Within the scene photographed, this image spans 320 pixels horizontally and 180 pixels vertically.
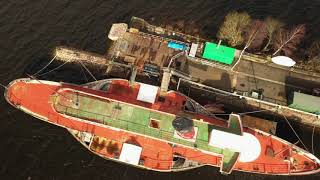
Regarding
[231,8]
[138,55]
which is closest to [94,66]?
[138,55]

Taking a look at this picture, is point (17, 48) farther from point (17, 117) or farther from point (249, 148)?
point (249, 148)

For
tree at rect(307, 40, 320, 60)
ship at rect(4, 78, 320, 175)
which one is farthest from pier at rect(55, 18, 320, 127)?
ship at rect(4, 78, 320, 175)

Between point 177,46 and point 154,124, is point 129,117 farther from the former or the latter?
point 177,46

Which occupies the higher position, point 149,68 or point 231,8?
point 231,8

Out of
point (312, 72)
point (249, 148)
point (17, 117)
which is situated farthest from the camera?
point (312, 72)

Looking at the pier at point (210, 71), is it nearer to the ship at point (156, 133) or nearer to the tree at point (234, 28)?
the tree at point (234, 28)

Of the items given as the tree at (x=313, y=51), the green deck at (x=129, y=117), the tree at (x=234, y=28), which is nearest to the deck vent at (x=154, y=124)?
the green deck at (x=129, y=117)

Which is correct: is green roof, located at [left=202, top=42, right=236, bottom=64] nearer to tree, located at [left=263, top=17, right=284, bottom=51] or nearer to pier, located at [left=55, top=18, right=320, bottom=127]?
pier, located at [left=55, top=18, right=320, bottom=127]
